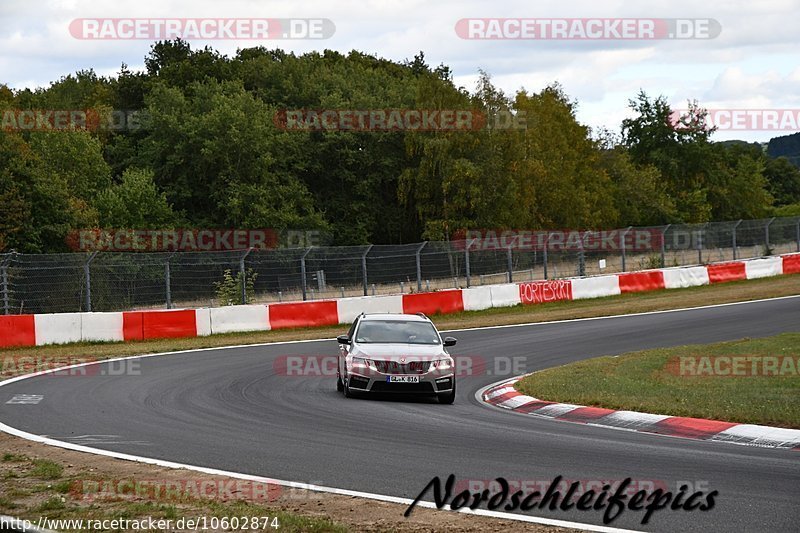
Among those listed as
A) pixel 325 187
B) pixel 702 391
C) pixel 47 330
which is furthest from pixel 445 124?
pixel 702 391

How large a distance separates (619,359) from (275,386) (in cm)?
657

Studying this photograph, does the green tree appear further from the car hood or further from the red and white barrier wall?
the car hood

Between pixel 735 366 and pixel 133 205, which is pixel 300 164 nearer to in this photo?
pixel 133 205

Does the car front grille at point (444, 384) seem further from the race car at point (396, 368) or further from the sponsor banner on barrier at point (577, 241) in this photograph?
the sponsor banner on barrier at point (577, 241)

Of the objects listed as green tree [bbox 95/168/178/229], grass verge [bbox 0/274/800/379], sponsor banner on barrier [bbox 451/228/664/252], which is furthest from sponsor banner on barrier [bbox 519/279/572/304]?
green tree [bbox 95/168/178/229]

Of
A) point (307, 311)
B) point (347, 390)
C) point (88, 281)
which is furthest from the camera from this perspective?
point (307, 311)

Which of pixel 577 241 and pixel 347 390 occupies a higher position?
pixel 577 241

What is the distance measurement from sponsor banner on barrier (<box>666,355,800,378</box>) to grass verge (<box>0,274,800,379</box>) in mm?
11032

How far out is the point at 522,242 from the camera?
114ft

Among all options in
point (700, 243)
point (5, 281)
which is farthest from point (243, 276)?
point (700, 243)

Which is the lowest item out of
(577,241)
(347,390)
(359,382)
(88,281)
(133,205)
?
(347,390)

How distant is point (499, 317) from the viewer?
31.0 m

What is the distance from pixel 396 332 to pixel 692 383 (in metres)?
4.69

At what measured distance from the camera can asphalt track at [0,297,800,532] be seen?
339 inches
